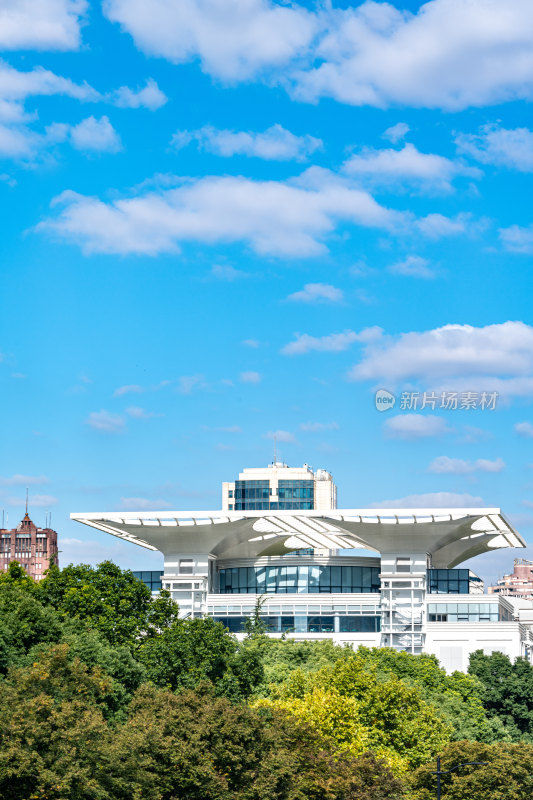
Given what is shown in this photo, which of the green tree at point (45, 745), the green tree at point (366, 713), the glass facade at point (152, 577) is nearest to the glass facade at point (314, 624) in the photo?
the glass facade at point (152, 577)

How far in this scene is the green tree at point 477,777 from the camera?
184ft

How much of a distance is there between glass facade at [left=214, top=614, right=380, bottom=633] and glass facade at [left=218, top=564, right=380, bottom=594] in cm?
366

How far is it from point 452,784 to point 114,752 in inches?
724

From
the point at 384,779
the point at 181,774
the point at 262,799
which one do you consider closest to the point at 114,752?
the point at 181,774

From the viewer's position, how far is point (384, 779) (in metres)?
51.6

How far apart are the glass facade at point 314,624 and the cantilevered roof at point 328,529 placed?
20.3ft

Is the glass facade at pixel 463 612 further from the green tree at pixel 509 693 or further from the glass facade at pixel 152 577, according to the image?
the glass facade at pixel 152 577

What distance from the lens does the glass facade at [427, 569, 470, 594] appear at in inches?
4493

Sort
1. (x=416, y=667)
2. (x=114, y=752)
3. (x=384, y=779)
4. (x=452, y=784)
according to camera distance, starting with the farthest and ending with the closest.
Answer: (x=416, y=667) < (x=452, y=784) < (x=384, y=779) < (x=114, y=752)

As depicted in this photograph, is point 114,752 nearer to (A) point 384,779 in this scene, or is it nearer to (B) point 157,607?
(A) point 384,779

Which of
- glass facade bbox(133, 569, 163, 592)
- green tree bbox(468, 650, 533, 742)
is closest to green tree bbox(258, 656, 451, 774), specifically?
green tree bbox(468, 650, 533, 742)

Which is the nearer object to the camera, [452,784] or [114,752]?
[114,752]

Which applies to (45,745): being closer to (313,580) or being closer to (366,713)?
(366,713)

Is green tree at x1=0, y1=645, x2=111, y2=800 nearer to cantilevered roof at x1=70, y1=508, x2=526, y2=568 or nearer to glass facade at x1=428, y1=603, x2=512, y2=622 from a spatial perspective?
cantilevered roof at x1=70, y1=508, x2=526, y2=568
